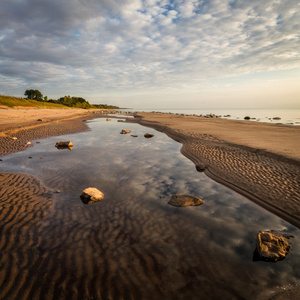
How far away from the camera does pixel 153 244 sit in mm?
5098

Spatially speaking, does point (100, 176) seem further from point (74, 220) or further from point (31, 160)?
point (31, 160)

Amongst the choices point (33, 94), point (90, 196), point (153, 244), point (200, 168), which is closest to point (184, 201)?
point (153, 244)

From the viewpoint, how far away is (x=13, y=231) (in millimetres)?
5312

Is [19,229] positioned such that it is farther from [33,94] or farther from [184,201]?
[33,94]

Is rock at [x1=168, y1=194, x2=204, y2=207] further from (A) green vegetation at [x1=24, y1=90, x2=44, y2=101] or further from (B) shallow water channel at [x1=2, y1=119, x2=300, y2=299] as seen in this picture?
(A) green vegetation at [x1=24, y1=90, x2=44, y2=101]

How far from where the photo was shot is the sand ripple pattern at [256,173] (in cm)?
739

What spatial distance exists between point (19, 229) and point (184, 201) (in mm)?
5924

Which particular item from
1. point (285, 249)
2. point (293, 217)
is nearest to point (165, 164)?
point (293, 217)

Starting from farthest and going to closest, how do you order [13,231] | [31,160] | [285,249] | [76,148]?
1. [76,148]
2. [31,160]
3. [13,231]
4. [285,249]

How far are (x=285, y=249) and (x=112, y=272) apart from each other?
184 inches

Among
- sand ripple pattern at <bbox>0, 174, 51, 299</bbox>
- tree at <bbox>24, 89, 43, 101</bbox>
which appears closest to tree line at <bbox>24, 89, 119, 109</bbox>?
tree at <bbox>24, 89, 43, 101</bbox>

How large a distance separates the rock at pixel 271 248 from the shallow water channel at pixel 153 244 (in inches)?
6.1

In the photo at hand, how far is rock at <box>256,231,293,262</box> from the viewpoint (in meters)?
4.55

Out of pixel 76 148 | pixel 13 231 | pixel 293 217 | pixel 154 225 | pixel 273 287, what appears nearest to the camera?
pixel 273 287
